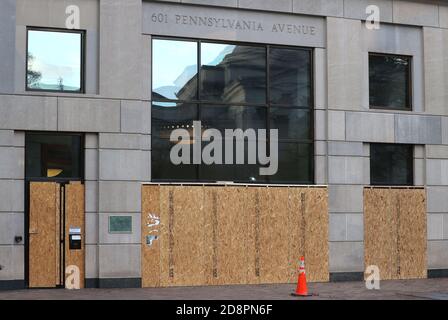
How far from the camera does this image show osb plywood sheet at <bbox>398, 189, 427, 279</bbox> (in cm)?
2055

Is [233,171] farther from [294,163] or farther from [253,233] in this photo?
[294,163]

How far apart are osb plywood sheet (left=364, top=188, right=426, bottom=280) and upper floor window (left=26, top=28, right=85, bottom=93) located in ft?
28.2

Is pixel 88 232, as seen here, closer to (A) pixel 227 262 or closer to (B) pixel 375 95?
(A) pixel 227 262

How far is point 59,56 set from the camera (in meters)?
18.1

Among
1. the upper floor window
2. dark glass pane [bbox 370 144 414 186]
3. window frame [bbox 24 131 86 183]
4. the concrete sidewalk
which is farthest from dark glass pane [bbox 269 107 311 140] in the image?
the upper floor window

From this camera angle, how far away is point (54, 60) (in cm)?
1806

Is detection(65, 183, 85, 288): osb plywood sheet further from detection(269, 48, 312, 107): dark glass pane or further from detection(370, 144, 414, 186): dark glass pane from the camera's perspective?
detection(370, 144, 414, 186): dark glass pane

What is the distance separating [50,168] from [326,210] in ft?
24.4

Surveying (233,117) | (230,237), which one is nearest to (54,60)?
(233,117)

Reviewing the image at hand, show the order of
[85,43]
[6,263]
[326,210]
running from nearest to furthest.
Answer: [6,263], [85,43], [326,210]

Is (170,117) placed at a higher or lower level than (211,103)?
lower

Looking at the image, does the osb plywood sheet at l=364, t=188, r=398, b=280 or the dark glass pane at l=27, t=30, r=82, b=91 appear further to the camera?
the osb plywood sheet at l=364, t=188, r=398, b=280

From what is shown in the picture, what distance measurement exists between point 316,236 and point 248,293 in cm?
353

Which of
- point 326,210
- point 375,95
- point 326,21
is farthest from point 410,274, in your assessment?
point 326,21
